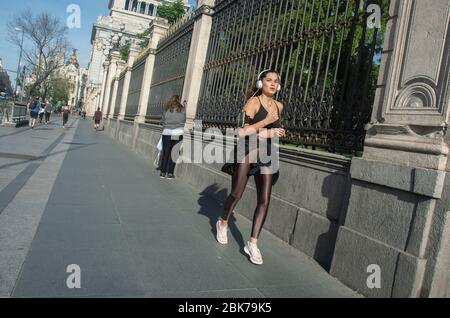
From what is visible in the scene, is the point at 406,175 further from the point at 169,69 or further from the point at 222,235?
the point at 169,69

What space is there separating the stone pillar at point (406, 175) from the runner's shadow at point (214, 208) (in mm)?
1306

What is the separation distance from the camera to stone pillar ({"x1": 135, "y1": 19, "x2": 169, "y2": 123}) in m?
14.7

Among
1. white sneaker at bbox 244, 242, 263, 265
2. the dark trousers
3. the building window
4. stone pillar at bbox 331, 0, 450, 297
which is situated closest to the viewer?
stone pillar at bbox 331, 0, 450, 297

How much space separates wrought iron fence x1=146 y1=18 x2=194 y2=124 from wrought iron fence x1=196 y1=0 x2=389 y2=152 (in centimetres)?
335

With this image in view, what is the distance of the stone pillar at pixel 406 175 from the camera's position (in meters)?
3.02

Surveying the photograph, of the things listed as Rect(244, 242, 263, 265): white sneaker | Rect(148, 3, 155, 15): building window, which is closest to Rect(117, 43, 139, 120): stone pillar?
Rect(244, 242, 263, 265): white sneaker

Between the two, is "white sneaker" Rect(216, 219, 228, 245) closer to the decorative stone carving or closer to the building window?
the decorative stone carving

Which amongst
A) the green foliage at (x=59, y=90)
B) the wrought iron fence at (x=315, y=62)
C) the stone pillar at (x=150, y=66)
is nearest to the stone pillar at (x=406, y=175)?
the wrought iron fence at (x=315, y=62)

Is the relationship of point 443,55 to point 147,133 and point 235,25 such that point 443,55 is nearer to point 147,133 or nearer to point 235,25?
point 235,25

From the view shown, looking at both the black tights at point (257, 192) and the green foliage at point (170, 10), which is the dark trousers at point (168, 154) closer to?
the black tights at point (257, 192)

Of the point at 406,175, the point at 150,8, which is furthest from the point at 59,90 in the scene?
the point at 406,175

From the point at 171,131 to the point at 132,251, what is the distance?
5.21 meters

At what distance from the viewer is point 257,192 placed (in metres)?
4.19
